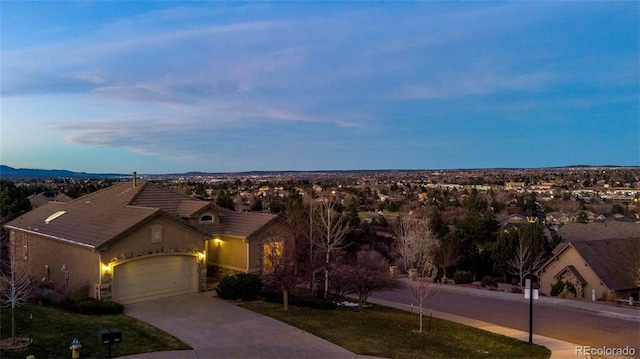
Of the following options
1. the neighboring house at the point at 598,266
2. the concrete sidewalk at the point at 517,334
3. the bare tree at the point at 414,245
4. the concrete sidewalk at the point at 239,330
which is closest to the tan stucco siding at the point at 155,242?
the concrete sidewalk at the point at 239,330

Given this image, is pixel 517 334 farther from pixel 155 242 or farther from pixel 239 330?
pixel 155 242

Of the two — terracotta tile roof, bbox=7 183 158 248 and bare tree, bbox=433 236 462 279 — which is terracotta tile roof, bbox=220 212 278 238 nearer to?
terracotta tile roof, bbox=7 183 158 248

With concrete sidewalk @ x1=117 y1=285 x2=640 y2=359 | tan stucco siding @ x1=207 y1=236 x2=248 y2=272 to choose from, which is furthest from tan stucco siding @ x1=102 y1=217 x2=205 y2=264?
tan stucco siding @ x1=207 y1=236 x2=248 y2=272

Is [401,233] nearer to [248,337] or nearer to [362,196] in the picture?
[248,337]

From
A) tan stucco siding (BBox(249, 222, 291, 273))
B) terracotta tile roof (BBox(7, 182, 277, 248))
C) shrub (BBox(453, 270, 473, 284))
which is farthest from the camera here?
shrub (BBox(453, 270, 473, 284))

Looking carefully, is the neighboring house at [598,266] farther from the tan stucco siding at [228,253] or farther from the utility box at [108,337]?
the utility box at [108,337]

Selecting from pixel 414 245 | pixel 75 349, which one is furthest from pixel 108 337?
pixel 414 245
